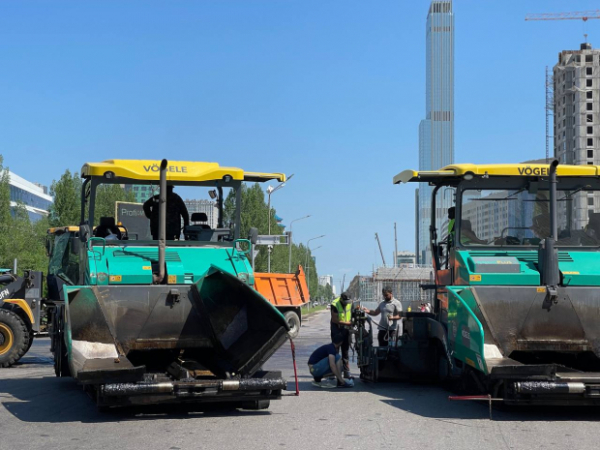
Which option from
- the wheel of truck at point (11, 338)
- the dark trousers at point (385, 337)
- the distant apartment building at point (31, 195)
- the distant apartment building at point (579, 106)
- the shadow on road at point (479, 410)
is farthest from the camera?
the distant apartment building at point (579, 106)

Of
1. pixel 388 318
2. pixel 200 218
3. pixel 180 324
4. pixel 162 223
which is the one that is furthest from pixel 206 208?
pixel 388 318

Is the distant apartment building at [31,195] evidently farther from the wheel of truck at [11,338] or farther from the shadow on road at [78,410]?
the shadow on road at [78,410]

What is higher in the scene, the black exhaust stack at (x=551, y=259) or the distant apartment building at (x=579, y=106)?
the distant apartment building at (x=579, y=106)

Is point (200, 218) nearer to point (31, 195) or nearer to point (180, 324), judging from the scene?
point (180, 324)

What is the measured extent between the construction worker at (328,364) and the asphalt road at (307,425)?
942 mm

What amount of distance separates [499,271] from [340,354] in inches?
128

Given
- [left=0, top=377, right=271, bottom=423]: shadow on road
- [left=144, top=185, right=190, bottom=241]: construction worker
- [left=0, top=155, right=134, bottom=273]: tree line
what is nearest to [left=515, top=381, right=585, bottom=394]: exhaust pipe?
[left=0, top=377, right=271, bottom=423]: shadow on road

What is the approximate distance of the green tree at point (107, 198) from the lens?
11227mm

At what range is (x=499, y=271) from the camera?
1081 cm

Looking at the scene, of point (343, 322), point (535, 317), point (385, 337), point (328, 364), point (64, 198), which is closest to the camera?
point (535, 317)

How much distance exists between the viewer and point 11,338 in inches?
660

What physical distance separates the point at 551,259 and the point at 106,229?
569 centimetres

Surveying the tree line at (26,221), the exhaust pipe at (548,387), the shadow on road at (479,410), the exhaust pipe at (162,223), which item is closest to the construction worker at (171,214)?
the exhaust pipe at (162,223)

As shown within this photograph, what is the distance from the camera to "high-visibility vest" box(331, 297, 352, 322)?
1320 centimetres
